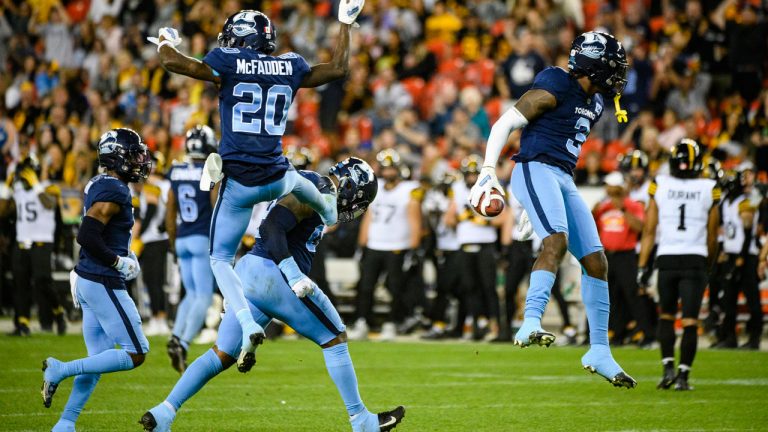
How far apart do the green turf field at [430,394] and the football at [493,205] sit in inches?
58.4

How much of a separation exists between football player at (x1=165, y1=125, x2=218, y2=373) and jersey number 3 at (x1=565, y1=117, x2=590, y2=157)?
496cm

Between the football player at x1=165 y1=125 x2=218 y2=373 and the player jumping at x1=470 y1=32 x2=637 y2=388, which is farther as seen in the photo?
the football player at x1=165 y1=125 x2=218 y2=373

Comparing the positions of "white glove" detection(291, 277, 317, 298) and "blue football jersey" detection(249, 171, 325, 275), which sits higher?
"blue football jersey" detection(249, 171, 325, 275)

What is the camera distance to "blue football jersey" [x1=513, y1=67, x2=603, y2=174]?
7.95m

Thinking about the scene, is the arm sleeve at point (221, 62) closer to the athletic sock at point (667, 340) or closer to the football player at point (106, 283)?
the football player at point (106, 283)

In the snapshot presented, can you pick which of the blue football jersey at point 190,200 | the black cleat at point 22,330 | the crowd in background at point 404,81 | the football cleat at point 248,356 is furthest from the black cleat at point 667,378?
the black cleat at point 22,330

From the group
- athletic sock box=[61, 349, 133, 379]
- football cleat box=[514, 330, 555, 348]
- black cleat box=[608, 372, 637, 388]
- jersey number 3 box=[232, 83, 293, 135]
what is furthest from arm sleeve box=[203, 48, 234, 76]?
black cleat box=[608, 372, 637, 388]

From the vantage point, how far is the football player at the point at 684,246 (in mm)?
10508

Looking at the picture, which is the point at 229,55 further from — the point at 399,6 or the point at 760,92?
the point at 399,6

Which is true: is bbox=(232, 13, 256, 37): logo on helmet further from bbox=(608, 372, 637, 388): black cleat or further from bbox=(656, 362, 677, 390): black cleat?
bbox=(656, 362, 677, 390): black cleat

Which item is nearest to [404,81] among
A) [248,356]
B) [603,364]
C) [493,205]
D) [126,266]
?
[126,266]

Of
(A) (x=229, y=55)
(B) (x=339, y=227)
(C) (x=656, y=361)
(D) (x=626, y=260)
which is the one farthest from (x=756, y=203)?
(A) (x=229, y=55)

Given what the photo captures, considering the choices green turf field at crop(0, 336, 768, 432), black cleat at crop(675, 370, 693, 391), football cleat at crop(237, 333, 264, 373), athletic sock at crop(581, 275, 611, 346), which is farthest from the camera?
black cleat at crop(675, 370, 693, 391)

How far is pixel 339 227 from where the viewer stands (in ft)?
59.9
